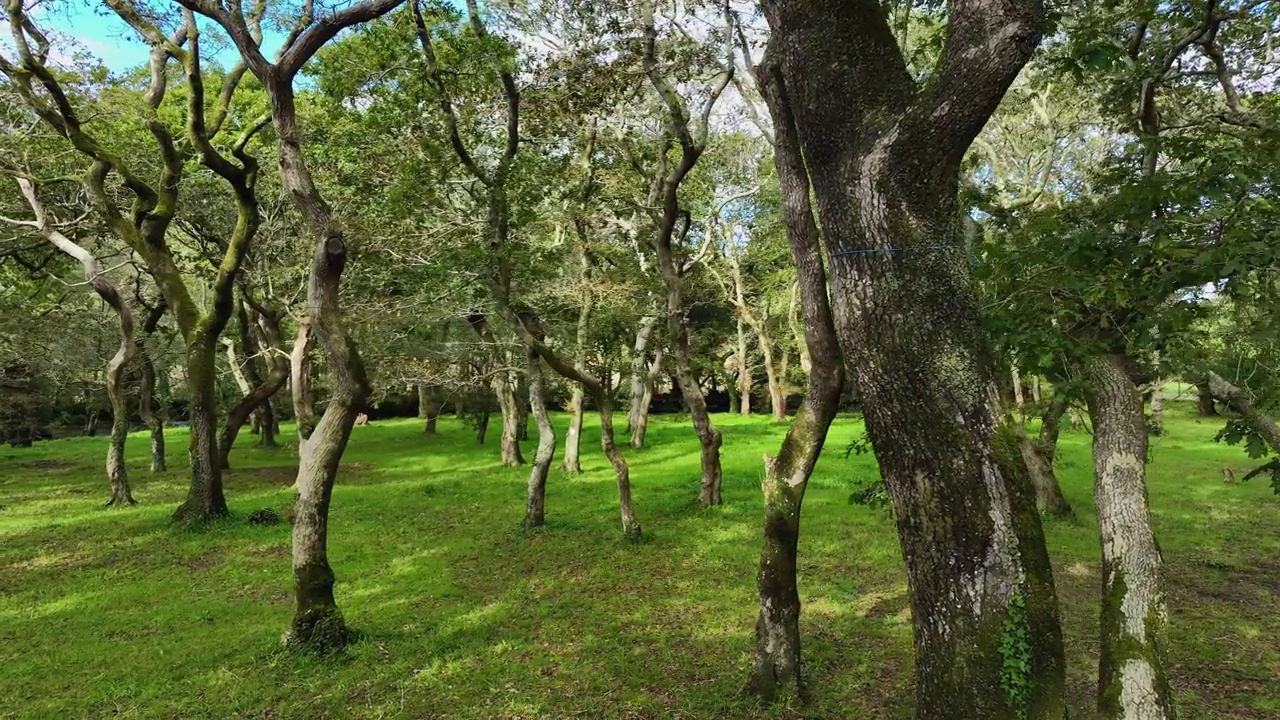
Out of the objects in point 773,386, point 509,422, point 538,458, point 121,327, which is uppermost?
point 121,327

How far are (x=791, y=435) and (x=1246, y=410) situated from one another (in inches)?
143

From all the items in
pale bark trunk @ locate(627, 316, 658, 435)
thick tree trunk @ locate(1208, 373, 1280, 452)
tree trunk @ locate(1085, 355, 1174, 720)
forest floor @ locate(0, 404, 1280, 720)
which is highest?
pale bark trunk @ locate(627, 316, 658, 435)

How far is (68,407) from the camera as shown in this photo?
36.4m

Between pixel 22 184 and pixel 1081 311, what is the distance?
1771cm

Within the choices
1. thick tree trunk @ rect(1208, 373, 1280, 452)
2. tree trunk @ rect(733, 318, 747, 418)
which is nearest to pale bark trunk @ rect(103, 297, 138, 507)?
thick tree trunk @ rect(1208, 373, 1280, 452)

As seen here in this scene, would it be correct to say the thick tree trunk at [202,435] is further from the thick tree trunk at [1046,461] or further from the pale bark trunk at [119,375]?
the thick tree trunk at [1046,461]

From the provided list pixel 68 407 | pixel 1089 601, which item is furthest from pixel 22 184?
pixel 68 407

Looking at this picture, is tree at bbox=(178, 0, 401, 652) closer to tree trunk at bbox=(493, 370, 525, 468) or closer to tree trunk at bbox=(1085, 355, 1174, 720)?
tree trunk at bbox=(1085, 355, 1174, 720)

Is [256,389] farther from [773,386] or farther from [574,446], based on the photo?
[773,386]

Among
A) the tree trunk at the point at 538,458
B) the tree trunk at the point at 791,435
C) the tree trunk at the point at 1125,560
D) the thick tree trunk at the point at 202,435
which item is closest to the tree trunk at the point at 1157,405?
the tree trunk at the point at 1125,560

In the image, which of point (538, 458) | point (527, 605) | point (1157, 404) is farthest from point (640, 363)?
point (1157, 404)

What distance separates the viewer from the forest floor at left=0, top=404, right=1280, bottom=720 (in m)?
6.48

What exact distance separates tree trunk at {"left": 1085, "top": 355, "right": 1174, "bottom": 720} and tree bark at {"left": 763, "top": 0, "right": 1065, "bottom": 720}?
2178 mm

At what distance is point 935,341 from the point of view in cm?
345
